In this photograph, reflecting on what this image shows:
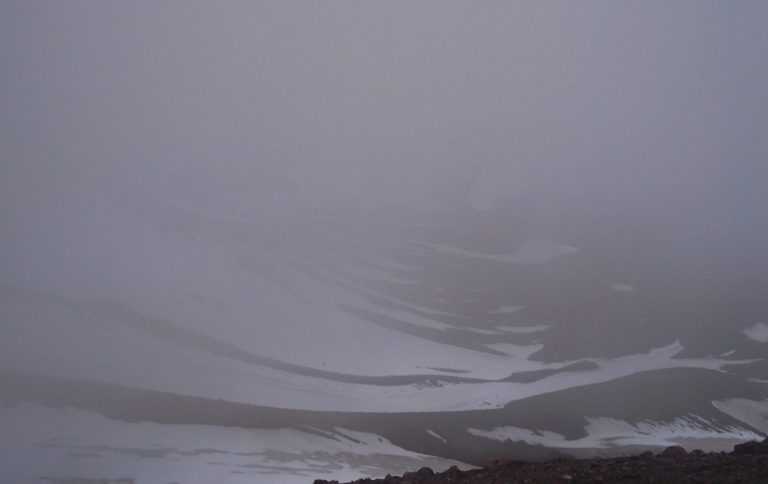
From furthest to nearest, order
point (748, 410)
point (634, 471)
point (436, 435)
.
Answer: point (748, 410), point (436, 435), point (634, 471)

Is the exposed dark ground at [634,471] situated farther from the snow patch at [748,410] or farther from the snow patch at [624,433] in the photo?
the snow patch at [748,410]

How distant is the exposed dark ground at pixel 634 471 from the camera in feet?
5.89

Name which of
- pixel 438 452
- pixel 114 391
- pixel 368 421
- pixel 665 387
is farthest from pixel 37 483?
pixel 665 387

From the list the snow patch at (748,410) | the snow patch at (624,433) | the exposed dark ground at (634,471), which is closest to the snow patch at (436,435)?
the snow patch at (624,433)

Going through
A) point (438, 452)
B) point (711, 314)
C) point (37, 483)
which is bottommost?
point (37, 483)

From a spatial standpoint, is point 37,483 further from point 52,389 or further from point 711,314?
point 711,314

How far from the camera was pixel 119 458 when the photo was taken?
2.65 m

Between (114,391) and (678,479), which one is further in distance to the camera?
(114,391)

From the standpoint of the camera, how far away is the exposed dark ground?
1.80 m

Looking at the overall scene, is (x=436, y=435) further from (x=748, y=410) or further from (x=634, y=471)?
(x=748, y=410)

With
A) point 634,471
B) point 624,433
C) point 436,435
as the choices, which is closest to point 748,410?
point 624,433

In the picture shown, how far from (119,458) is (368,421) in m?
1.16

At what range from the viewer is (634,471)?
1866 mm

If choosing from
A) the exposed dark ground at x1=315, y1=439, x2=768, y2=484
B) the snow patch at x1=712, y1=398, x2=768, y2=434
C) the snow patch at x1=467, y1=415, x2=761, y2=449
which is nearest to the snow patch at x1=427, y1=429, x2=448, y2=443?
the snow patch at x1=467, y1=415, x2=761, y2=449
